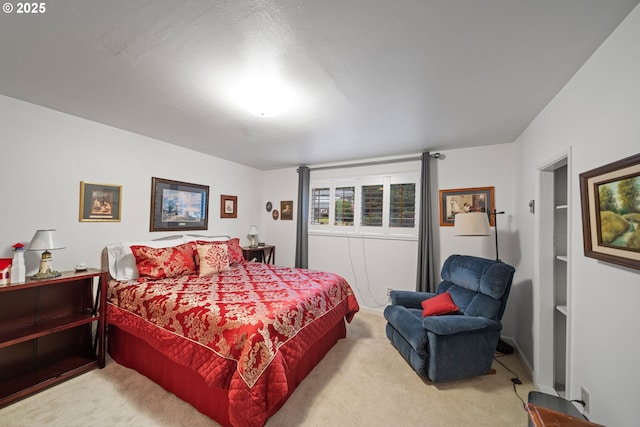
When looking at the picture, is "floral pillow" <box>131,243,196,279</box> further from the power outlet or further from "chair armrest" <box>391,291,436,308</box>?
the power outlet

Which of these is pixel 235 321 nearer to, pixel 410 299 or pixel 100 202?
pixel 410 299

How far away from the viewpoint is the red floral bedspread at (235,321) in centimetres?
153

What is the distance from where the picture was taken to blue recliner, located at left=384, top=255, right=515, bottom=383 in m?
2.06

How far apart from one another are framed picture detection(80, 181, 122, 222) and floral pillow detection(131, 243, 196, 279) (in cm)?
53

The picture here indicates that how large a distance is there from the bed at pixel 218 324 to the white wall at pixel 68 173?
0.32 meters

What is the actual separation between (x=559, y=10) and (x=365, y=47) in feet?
3.08

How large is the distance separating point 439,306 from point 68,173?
413cm

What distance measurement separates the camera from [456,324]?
207cm

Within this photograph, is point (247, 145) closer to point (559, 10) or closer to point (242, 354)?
point (242, 354)

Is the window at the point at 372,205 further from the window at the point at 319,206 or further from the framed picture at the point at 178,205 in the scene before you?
the framed picture at the point at 178,205

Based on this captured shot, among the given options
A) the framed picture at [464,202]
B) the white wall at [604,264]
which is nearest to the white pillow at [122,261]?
the white wall at [604,264]

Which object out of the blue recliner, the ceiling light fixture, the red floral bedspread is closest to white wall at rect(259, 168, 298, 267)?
the red floral bedspread

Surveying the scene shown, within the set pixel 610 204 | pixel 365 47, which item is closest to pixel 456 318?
pixel 610 204

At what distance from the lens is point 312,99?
6.82 ft
